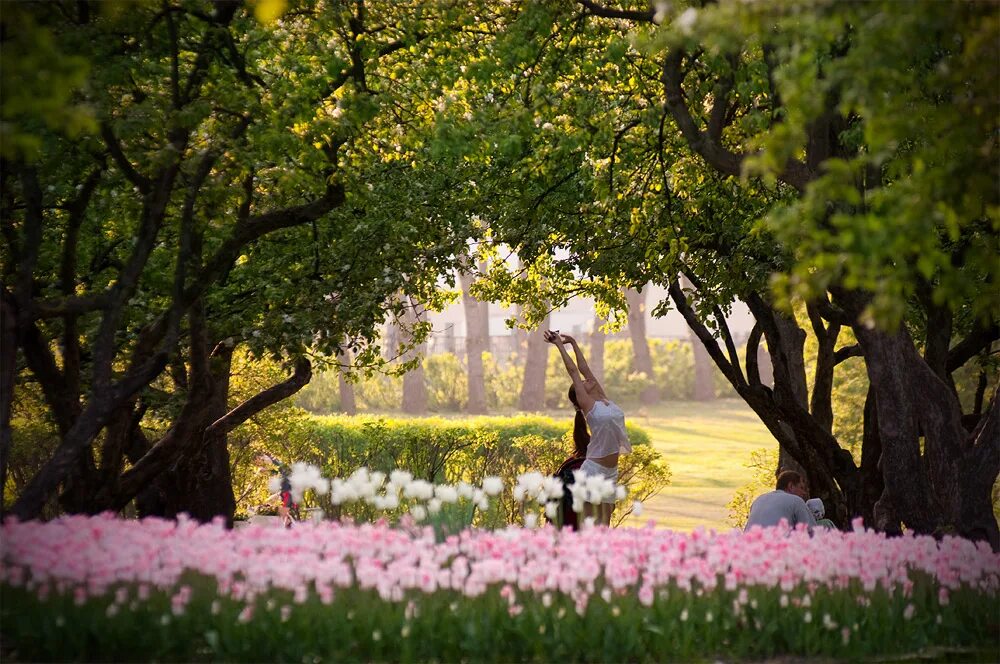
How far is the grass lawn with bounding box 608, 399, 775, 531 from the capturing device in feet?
76.1

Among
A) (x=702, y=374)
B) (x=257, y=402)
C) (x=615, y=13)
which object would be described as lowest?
(x=257, y=402)

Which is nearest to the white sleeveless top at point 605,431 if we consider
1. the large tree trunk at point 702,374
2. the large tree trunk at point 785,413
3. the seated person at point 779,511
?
the seated person at point 779,511

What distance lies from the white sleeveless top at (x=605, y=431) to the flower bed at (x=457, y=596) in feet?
9.80

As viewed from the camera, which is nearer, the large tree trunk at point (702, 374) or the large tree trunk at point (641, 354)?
the large tree trunk at point (641, 354)

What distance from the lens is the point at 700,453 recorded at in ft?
108

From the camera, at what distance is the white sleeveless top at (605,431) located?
33.0 ft

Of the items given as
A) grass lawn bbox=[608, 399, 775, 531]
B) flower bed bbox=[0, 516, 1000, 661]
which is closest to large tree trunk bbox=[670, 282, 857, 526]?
flower bed bbox=[0, 516, 1000, 661]

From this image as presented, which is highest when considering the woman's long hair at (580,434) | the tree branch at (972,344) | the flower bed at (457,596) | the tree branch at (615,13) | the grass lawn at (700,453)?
the tree branch at (615,13)

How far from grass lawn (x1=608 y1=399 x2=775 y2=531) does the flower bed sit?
12.4 m

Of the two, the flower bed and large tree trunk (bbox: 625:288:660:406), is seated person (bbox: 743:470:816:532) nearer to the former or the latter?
the flower bed

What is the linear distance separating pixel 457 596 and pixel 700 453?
2743 centimetres

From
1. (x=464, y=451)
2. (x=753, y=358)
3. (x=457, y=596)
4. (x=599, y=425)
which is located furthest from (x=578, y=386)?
(x=464, y=451)

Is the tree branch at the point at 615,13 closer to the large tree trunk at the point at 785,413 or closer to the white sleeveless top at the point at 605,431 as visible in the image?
the white sleeveless top at the point at 605,431

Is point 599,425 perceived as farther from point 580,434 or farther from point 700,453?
point 700,453
